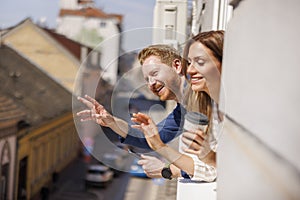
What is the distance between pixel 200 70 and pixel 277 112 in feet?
0.82

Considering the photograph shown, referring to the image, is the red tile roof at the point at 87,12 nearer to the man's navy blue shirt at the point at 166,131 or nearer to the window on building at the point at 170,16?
the window on building at the point at 170,16

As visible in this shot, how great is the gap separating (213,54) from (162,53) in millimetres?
73

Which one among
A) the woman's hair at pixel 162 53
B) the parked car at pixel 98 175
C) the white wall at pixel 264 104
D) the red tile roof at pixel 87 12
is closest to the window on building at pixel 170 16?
the woman's hair at pixel 162 53

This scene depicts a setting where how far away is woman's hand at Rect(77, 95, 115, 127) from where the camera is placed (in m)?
0.53

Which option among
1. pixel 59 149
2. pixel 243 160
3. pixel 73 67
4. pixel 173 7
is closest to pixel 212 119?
pixel 243 160

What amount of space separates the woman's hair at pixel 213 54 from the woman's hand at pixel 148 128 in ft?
0.21

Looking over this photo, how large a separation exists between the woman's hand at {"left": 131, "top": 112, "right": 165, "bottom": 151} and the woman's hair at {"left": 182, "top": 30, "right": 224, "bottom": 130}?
0.06m

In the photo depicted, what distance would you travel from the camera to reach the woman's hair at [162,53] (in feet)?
1.64

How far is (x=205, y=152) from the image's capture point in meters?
0.49

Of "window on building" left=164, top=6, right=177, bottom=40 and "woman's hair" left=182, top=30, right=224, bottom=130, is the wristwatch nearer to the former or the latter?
"woman's hair" left=182, top=30, right=224, bottom=130

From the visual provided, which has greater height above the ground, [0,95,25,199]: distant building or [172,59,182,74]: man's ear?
[172,59,182,74]: man's ear

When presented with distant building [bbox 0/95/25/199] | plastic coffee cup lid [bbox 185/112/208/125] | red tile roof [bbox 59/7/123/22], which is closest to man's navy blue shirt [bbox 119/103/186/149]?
plastic coffee cup lid [bbox 185/112/208/125]

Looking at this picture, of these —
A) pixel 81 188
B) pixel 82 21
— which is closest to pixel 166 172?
pixel 81 188

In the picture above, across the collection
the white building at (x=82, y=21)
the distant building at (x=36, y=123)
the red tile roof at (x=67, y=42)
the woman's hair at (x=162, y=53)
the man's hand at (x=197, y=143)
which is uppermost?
the woman's hair at (x=162, y=53)
